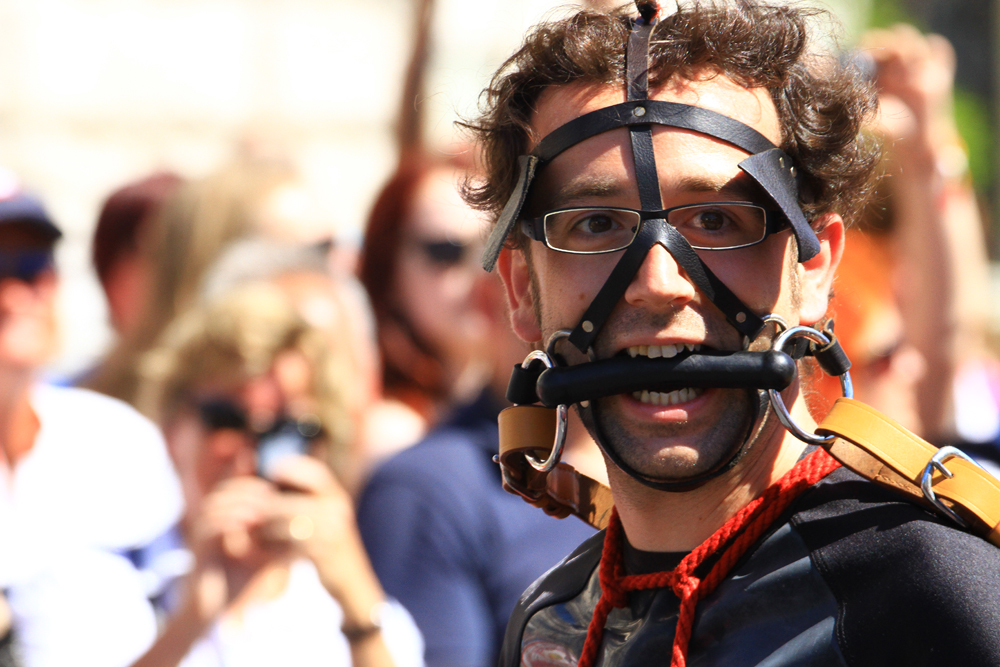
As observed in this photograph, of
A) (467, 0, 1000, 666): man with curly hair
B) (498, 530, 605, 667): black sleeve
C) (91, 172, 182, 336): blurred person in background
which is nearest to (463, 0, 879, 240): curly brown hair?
(467, 0, 1000, 666): man with curly hair

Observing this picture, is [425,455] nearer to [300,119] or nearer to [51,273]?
[51,273]

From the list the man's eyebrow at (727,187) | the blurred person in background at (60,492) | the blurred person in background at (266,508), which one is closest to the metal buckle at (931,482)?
the man's eyebrow at (727,187)

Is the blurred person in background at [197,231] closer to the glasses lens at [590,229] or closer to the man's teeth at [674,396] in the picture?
the glasses lens at [590,229]

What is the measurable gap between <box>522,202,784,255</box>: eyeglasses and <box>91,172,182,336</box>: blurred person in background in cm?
311

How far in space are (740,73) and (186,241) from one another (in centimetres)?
283

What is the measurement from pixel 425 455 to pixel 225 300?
0.82 meters

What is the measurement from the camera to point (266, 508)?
128 inches

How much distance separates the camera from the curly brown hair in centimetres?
196

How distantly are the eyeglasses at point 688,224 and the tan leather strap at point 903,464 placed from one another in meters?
0.32

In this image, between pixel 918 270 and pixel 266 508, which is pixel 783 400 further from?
pixel 918 270

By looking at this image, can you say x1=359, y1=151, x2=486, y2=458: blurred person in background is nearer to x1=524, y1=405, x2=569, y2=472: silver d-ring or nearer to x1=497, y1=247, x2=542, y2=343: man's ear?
x1=497, y1=247, x2=542, y2=343: man's ear

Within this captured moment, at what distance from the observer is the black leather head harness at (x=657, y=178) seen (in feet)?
5.98

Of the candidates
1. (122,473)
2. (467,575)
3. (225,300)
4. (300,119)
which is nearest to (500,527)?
(467,575)

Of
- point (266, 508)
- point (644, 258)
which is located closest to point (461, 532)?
point (266, 508)
